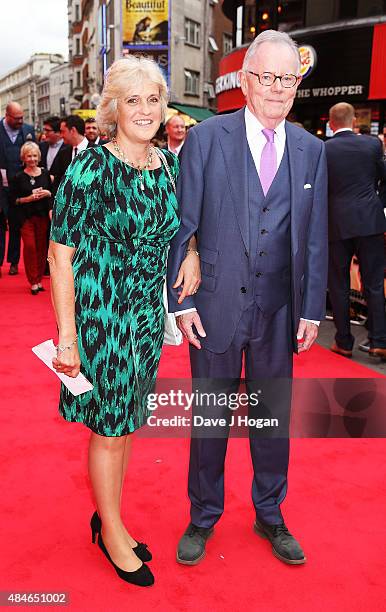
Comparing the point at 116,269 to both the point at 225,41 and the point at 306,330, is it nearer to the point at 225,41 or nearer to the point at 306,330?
the point at 306,330

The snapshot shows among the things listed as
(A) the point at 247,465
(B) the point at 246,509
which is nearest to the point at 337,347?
(A) the point at 247,465

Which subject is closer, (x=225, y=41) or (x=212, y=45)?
(x=212, y=45)

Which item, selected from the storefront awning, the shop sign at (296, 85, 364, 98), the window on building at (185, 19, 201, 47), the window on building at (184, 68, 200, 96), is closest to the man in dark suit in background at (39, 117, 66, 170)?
the shop sign at (296, 85, 364, 98)

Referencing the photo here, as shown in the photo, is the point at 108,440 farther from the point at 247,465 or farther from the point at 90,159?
the point at 247,465

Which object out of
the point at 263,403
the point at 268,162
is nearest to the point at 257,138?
the point at 268,162

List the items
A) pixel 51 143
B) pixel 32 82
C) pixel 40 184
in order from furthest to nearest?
1. pixel 32 82
2. pixel 51 143
3. pixel 40 184

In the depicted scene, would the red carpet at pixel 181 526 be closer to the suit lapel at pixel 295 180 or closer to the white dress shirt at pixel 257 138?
the suit lapel at pixel 295 180

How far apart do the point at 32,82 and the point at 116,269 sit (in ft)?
483

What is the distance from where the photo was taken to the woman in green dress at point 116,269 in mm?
2068

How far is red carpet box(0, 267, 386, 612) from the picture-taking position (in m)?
2.30

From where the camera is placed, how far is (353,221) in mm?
5160

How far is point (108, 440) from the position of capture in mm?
2260

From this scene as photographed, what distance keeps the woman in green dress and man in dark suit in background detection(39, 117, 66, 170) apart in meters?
6.59

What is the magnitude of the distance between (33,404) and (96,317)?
2.23 metres
